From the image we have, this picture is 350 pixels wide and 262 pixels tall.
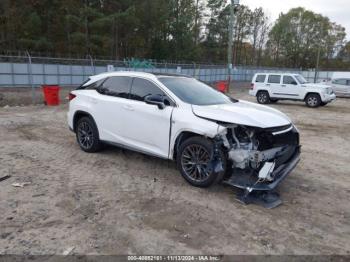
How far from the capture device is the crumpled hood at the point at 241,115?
14.9 feet

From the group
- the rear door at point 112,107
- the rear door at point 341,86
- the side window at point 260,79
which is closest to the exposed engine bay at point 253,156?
the rear door at point 112,107

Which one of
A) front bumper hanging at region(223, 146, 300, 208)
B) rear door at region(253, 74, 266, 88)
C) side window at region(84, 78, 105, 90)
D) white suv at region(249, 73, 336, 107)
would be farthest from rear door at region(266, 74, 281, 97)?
front bumper hanging at region(223, 146, 300, 208)

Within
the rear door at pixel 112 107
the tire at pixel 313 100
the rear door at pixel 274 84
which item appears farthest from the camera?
the rear door at pixel 274 84

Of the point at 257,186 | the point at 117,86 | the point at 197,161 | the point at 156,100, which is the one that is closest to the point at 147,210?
the point at 197,161

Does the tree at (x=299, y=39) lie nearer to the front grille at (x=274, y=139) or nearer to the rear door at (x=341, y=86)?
the rear door at (x=341, y=86)

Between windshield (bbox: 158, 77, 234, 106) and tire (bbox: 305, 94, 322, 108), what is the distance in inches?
504

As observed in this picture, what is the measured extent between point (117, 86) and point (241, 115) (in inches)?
104

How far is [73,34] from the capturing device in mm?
34375

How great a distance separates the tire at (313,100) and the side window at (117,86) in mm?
13778

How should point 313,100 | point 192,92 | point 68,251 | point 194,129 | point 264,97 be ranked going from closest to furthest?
point 68,251 < point 194,129 < point 192,92 < point 313,100 < point 264,97

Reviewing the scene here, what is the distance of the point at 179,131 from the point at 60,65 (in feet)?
57.2

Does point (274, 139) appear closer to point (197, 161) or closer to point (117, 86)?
point (197, 161)

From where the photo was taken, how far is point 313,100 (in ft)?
56.2

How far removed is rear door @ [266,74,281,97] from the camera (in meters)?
17.9
